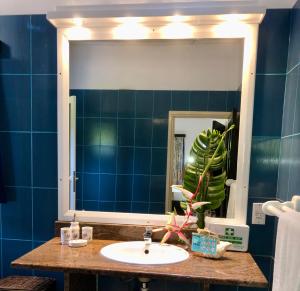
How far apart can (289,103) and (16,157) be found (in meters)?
1.53

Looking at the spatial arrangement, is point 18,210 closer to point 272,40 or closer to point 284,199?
point 284,199

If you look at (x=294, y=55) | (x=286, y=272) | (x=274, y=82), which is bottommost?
(x=286, y=272)

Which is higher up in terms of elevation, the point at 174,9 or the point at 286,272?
the point at 174,9

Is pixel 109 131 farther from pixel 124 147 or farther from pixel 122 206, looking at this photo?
pixel 122 206

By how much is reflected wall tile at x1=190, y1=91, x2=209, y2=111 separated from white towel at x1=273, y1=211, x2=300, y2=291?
2.37ft

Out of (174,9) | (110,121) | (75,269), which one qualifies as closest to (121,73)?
(110,121)

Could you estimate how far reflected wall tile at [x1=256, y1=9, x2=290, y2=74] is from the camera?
1.31 m

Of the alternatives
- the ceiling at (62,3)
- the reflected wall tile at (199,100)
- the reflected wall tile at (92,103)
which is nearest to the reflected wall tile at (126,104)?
the reflected wall tile at (92,103)

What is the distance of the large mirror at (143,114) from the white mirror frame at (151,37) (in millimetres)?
38

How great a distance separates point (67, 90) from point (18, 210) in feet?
2.55

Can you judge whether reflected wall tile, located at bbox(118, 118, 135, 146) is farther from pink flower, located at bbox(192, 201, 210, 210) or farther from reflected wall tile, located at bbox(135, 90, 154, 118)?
pink flower, located at bbox(192, 201, 210, 210)

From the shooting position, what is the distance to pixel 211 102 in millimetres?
1409

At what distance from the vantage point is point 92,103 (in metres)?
1.49

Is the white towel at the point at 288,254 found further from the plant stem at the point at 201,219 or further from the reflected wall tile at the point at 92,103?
the reflected wall tile at the point at 92,103
